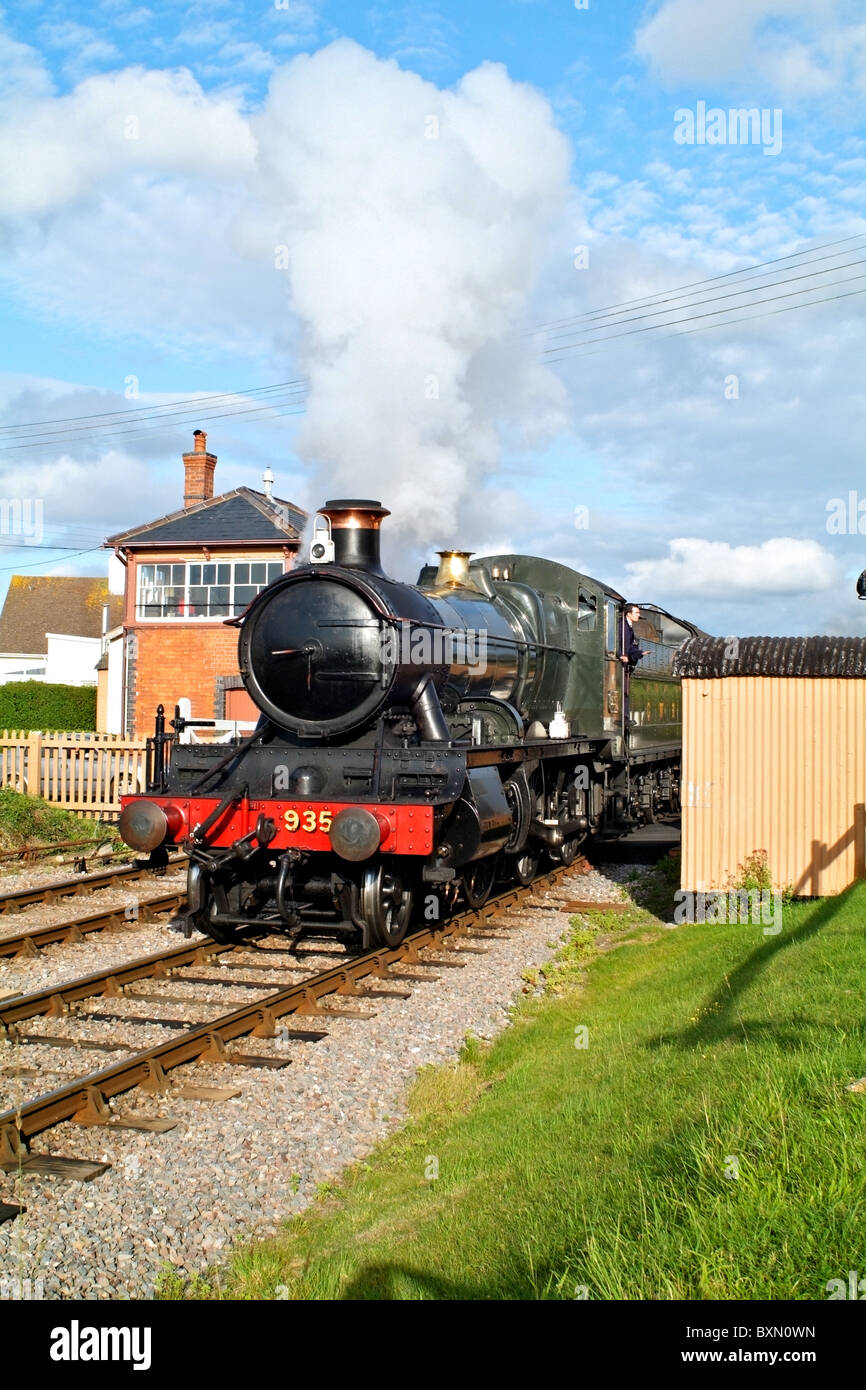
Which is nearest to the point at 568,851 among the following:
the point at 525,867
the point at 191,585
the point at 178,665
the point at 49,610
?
the point at 525,867

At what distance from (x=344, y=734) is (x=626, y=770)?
714cm

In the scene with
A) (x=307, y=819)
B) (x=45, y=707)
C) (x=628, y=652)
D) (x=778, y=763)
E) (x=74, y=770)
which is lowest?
(x=74, y=770)

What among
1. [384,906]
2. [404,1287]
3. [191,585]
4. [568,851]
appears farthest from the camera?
[191,585]

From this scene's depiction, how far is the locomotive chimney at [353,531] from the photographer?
9258mm

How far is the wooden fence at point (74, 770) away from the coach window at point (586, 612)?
7.67 m

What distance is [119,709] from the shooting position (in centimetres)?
3078

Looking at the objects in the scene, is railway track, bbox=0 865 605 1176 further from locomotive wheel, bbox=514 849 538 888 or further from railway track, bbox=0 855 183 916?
railway track, bbox=0 855 183 916

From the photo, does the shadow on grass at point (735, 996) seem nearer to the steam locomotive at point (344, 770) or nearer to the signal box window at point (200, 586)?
the steam locomotive at point (344, 770)

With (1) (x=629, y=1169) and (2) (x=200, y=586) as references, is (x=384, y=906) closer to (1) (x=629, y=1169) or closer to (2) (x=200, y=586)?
(1) (x=629, y=1169)

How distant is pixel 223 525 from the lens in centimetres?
2883

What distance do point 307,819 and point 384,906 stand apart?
94 cm

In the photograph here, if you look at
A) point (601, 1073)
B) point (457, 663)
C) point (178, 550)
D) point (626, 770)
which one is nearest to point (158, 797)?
point (457, 663)

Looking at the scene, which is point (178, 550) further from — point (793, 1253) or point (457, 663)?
point (793, 1253)

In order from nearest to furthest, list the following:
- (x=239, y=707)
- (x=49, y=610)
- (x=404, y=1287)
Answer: (x=404, y=1287) → (x=239, y=707) → (x=49, y=610)
